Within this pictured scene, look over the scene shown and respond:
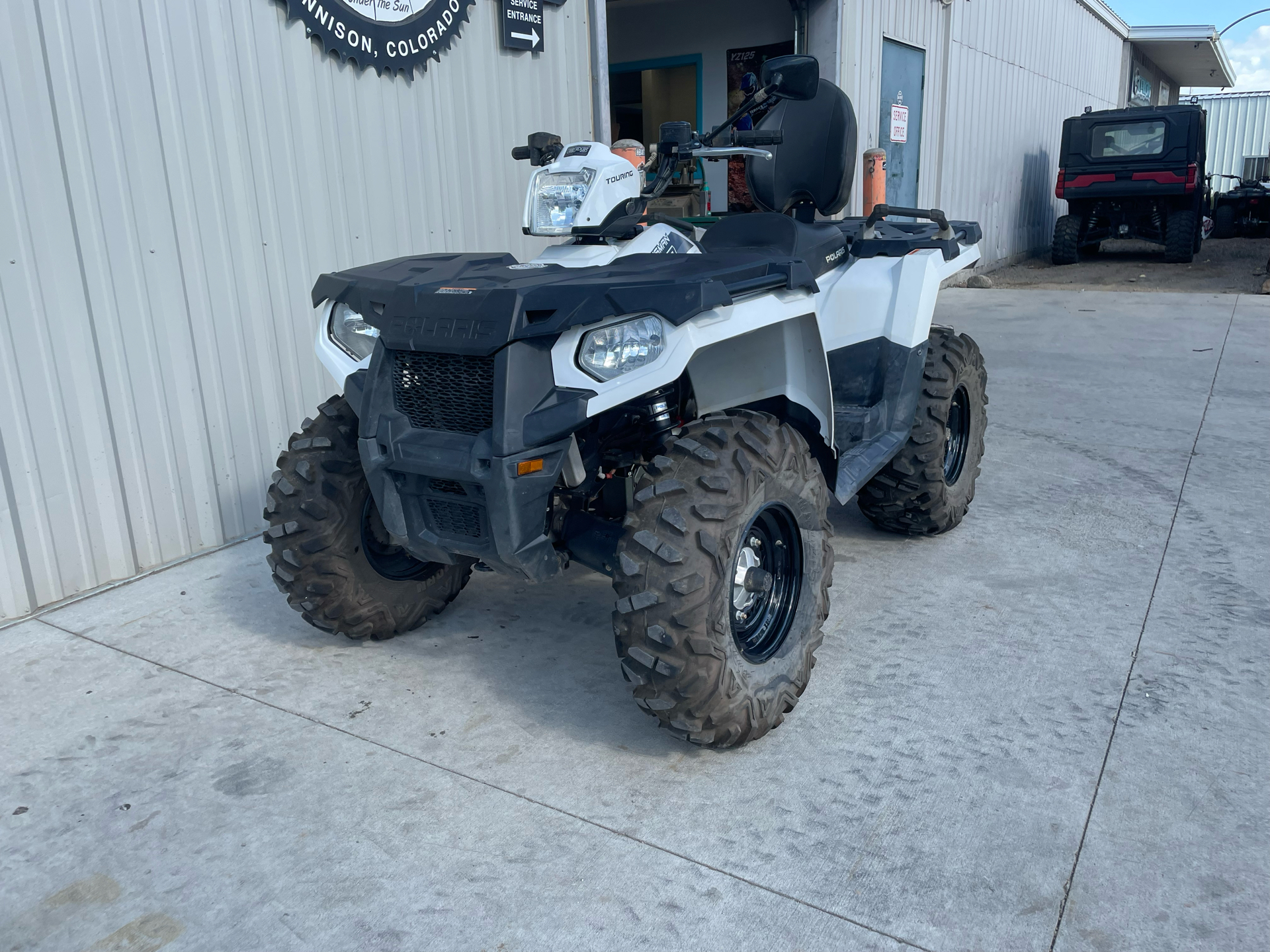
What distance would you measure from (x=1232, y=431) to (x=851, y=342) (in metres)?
3.14

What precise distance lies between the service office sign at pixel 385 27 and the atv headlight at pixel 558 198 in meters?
2.07

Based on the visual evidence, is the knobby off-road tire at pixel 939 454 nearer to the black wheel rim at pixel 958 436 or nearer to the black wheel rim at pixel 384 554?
the black wheel rim at pixel 958 436

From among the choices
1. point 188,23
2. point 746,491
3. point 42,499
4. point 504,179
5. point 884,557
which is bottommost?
point 884,557

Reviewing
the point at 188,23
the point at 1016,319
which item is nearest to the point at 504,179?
the point at 188,23

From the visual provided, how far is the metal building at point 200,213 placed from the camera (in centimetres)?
352

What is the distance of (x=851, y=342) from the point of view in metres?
3.60

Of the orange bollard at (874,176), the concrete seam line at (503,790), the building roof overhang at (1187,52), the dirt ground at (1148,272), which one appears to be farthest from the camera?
the building roof overhang at (1187,52)

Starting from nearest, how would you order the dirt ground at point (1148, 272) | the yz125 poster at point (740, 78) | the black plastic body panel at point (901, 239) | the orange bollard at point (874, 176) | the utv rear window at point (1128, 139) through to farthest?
1. the black plastic body panel at point (901, 239)
2. the orange bollard at point (874, 176)
3. the yz125 poster at point (740, 78)
4. the dirt ground at point (1148, 272)
5. the utv rear window at point (1128, 139)

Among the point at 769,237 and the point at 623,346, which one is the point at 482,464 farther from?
the point at 769,237

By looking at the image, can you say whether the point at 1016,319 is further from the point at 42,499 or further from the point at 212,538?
the point at 42,499

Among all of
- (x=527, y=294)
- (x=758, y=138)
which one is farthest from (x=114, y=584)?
(x=758, y=138)

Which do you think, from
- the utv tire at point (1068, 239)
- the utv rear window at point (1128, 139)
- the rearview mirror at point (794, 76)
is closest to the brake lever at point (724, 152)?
the rearview mirror at point (794, 76)

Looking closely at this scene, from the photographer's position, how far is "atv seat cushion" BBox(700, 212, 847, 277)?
10.1 feet

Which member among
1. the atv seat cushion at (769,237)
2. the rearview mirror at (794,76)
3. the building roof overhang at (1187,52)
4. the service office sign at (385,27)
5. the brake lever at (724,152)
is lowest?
the atv seat cushion at (769,237)
